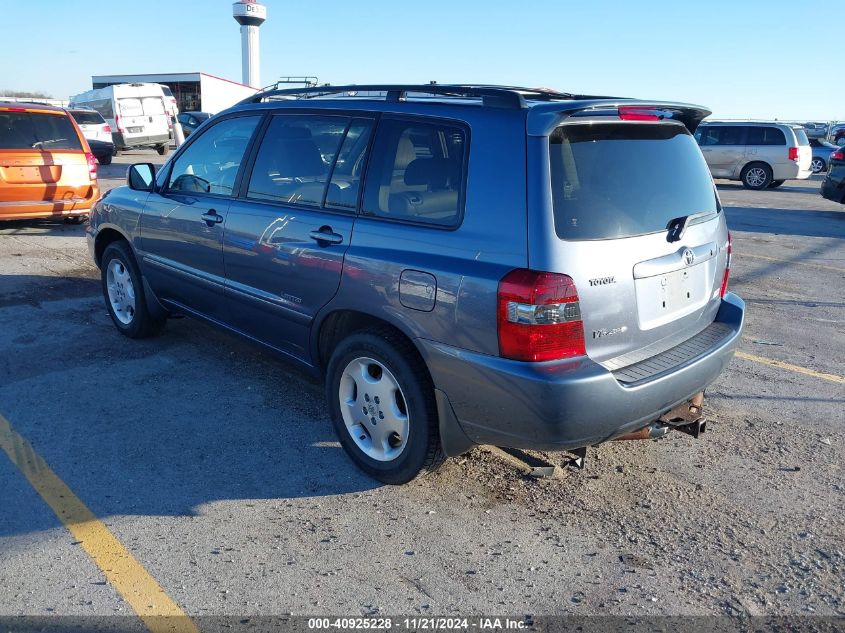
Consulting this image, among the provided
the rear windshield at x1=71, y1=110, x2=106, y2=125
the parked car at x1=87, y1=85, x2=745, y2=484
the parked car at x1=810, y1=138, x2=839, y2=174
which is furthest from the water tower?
the parked car at x1=87, y1=85, x2=745, y2=484

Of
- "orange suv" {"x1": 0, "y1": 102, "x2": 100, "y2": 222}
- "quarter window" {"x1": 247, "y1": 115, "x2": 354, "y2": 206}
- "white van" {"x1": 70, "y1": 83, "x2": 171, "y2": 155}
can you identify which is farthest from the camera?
"white van" {"x1": 70, "y1": 83, "x2": 171, "y2": 155}

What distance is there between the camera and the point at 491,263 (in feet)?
9.68

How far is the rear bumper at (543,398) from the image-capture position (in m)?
2.89

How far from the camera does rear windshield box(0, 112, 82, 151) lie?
944cm

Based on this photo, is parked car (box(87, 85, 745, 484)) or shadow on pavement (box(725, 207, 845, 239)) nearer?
parked car (box(87, 85, 745, 484))

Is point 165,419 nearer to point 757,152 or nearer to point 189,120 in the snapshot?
point 757,152

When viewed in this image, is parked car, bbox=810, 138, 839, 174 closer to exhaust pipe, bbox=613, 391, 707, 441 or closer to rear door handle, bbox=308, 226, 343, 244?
exhaust pipe, bbox=613, 391, 707, 441

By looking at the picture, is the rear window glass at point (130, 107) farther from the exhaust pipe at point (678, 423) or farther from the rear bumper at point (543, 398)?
the exhaust pipe at point (678, 423)

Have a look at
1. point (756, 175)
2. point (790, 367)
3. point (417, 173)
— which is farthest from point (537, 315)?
point (756, 175)

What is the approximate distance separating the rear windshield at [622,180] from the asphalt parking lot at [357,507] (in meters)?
1.33

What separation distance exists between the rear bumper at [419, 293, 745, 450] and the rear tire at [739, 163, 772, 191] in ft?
64.5

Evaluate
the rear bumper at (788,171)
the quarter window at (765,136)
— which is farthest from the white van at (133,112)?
the rear bumper at (788,171)

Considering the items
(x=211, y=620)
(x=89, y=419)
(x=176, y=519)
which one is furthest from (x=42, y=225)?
(x=211, y=620)

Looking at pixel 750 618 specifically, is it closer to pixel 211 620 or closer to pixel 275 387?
pixel 211 620
